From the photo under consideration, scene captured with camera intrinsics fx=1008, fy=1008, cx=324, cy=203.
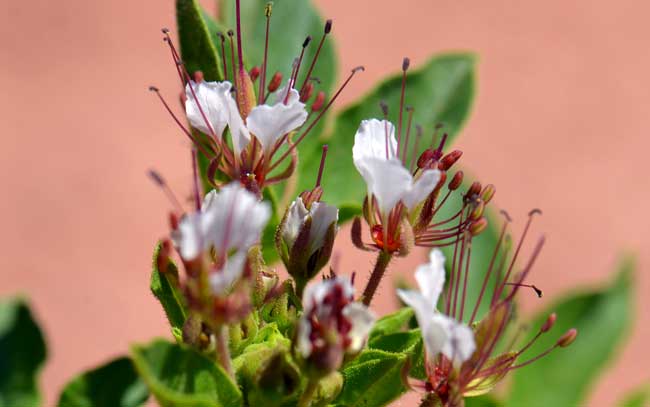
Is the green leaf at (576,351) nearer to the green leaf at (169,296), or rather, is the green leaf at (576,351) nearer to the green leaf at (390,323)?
the green leaf at (390,323)

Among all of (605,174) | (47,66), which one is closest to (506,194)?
(605,174)

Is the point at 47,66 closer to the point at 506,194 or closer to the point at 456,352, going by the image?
the point at 506,194

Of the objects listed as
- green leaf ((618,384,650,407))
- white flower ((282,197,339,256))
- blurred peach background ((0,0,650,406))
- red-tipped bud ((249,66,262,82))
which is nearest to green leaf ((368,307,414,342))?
white flower ((282,197,339,256))

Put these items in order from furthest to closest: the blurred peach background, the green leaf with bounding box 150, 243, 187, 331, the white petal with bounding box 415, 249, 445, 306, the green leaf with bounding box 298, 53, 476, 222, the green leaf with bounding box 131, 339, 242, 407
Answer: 1. the blurred peach background
2. the green leaf with bounding box 298, 53, 476, 222
3. the green leaf with bounding box 150, 243, 187, 331
4. the white petal with bounding box 415, 249, 445, 306
5. the green leaf with bounding box 131, 339, 242, 407

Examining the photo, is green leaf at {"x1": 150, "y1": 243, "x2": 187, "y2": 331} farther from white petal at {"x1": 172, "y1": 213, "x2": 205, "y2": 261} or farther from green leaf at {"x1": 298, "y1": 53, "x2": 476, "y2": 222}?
green leaf at {"x1": 298, "y1": 53, "x2": 476, "y2": 222}

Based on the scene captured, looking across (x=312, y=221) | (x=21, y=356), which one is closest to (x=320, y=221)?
(x=312, y=221)

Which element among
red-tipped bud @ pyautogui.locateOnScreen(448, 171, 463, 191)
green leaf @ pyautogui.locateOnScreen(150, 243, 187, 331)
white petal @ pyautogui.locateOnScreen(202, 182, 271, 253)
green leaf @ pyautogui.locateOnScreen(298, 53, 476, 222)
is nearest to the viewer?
white petal @ pyautogui.locateOnScreen(202, 182, 271, 253)

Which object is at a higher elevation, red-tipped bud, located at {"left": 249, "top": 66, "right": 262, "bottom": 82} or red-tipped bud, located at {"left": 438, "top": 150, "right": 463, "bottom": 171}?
red-tipped bud, located at {"left": 249, "top": 66, "right": 262, "bottom": 82}
